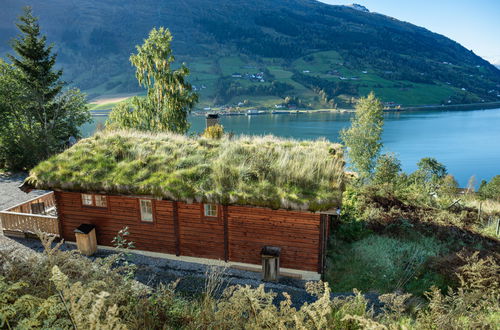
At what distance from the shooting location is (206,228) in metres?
11.2

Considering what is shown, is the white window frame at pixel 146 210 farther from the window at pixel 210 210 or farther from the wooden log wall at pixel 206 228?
the window at pixel 210 210

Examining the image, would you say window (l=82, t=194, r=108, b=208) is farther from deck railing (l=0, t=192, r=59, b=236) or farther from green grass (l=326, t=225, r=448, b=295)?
green grass (l=326, t=225, r=448, b=295)

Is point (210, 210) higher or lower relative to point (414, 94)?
lower

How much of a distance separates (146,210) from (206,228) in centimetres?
250

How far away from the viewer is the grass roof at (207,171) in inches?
391

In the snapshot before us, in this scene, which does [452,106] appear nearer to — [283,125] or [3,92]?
[283,125]

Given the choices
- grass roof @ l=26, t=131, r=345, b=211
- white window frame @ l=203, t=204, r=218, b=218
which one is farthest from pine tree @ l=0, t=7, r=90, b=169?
white window frame @ l=203, t=204, r=218, b=218

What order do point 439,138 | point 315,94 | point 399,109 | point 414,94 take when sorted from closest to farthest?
point 439,138 → point 399,109 → point 414,94 → point 315,94

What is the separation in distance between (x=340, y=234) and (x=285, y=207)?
5.38 metres

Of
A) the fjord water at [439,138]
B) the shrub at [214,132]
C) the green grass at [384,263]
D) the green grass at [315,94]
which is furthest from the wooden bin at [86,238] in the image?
the green grass at [315,94]

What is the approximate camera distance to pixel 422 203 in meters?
17.8

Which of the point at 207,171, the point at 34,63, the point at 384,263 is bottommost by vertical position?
the point at 384,263

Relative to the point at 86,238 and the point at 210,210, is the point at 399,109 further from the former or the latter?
the point at 86,238

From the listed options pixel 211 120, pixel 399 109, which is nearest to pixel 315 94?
pixel 399 109
